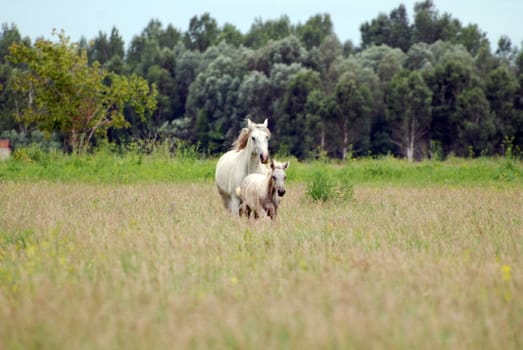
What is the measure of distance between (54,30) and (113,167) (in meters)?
18.8

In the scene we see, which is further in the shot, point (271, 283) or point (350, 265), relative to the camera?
point (350, 265)

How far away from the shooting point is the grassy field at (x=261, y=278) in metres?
5.18

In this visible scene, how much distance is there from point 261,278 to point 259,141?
5849 millimetres

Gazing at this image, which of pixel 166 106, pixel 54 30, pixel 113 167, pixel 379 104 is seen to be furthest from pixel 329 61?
pixel 113 167

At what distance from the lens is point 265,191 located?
1203 cm

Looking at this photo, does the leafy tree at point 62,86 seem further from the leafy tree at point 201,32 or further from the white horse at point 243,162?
the leafy tree at point 201,32

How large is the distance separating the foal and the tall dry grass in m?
Result: 0.47

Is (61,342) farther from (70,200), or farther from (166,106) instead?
(166,106)

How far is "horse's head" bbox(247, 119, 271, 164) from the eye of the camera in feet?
40.8

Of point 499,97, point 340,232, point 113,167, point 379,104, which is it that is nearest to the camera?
point 340,232

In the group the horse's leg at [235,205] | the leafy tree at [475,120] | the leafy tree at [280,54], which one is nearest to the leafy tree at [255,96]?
the leafy tree at [280,54]

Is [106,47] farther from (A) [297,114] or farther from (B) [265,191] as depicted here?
(B) [265,191]

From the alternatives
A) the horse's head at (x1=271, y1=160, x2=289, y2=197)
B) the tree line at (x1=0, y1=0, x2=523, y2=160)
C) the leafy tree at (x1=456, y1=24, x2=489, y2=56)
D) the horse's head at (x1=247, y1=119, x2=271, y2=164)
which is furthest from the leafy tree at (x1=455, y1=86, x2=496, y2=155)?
the horse's head at (x1=271, y1=160, x2=289, y2=197)

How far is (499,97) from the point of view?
61812mm
